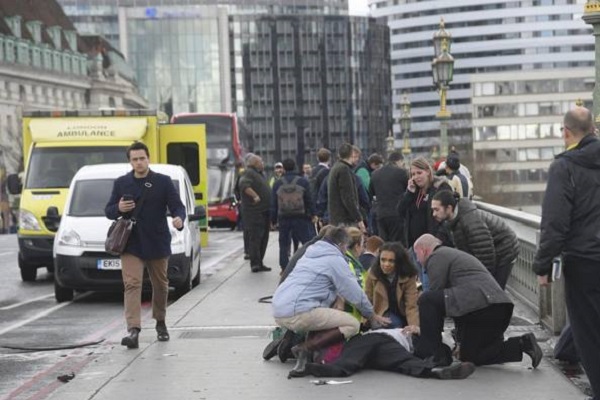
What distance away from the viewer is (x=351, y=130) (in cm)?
16325

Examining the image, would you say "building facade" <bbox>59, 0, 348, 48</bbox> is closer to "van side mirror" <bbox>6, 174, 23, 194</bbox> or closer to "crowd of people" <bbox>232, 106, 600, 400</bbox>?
"van side mirror" <bbox>6, 174, 23, 194</bbox>

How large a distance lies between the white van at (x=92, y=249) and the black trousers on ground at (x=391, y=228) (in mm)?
2364

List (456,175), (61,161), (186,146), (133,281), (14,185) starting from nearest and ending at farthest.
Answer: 1. (133,281)
2. (456,175)
3. (14,185)
4. (61,161)
5. (186,146)

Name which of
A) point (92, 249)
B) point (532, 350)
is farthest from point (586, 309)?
point (92, 249)

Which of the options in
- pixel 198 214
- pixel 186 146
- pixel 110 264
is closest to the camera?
pixel 110 264

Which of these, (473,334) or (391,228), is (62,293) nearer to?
(391,228)

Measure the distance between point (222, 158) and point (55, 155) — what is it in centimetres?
2286

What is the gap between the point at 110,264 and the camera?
16422mm

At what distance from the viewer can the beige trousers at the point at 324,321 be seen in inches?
385

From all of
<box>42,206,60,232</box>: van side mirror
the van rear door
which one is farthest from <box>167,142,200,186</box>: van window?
<box>42,206,60,232</box>: van side mirror

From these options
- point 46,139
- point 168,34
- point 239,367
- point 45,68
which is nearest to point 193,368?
point 239,367

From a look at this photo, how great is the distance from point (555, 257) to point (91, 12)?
149216 millimetres

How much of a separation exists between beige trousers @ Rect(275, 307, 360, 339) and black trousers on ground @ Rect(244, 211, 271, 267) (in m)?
9.98

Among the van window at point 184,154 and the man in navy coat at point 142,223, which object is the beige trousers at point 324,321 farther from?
the van window at point 184,154
